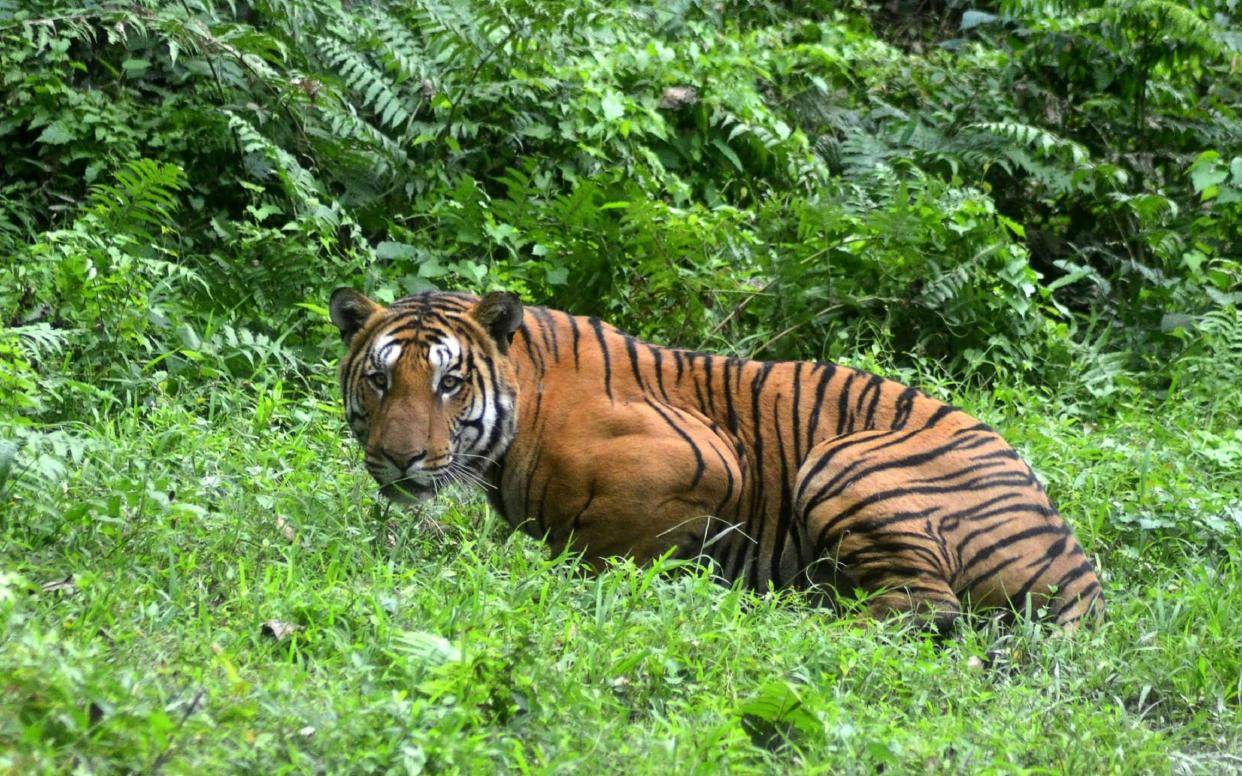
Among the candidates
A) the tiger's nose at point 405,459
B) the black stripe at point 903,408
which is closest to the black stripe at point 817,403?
the black stripe at point 903,408

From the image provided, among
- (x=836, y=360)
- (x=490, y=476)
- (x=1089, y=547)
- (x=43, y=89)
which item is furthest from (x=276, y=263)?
(x=1089, y=547)

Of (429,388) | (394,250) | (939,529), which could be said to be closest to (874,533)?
(939,529)

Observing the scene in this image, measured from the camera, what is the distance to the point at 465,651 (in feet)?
11.5

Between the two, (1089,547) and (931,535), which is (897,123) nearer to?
(1089,547)

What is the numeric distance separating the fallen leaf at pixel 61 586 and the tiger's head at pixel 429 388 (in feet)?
3.81

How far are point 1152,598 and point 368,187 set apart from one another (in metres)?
4.57

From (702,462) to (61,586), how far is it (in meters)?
2.15

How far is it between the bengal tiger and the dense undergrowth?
0.22 meters

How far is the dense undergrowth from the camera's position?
353 cm

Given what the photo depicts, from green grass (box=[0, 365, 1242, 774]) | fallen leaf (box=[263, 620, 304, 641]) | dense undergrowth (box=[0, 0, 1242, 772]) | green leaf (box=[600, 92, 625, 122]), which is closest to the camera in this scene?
green grass (box=[0, 365, 1242, 774])

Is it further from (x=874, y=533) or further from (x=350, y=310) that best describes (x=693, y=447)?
(x=350, y=310)

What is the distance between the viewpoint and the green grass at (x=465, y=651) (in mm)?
3129

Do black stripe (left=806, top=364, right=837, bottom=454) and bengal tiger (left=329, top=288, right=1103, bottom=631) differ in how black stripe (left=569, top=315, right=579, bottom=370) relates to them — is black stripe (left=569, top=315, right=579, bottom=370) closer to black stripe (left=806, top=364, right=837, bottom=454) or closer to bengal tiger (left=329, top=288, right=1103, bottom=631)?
bengal tiger (left=329, top=288, right=1103, bottom=631)

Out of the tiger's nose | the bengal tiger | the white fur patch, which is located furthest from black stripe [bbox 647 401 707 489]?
the tiger's nose
